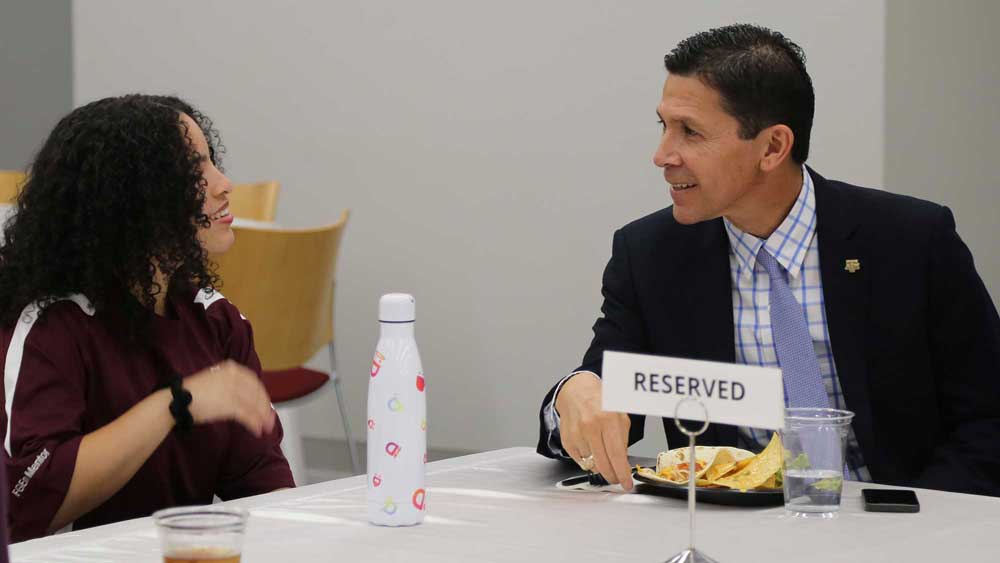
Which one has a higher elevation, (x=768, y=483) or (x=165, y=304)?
(x=165, y=304)

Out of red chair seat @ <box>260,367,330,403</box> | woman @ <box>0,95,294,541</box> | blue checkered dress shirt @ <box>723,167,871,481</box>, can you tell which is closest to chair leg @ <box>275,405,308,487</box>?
woman @ <box>0,95,294,541</box>

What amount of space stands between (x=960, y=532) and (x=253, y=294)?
105 inches

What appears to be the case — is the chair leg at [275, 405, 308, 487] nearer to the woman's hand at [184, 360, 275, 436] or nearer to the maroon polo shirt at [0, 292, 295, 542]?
the maroon polo shirt at [0, 292, 295, 542]

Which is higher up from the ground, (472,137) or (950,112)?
(950,112)

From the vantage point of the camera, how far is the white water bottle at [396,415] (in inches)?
49.5

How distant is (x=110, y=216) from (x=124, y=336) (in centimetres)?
18

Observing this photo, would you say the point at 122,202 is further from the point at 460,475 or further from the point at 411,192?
the point at 411,192

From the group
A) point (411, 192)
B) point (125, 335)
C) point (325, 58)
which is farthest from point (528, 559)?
point (325, 58)

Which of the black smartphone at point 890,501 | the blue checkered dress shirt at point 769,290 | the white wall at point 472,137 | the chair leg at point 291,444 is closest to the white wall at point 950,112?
the white wall at point 472,137

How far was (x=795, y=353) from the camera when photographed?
192cm

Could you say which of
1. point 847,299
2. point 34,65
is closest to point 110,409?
point 847,299

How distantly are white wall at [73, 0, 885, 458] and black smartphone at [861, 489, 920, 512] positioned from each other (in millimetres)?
2143

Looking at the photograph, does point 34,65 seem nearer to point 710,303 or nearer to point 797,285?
point 710,303

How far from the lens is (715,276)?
80.6 inches
